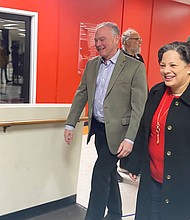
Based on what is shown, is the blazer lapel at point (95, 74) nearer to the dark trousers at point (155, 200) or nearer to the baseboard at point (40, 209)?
the dark trousers at point (155, 200)

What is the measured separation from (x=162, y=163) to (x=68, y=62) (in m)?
4.05

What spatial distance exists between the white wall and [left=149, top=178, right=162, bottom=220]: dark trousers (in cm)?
114

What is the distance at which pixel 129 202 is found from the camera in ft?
9.62

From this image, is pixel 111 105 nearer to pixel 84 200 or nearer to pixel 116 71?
pixel 116 71

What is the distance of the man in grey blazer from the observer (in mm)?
Result: 2051

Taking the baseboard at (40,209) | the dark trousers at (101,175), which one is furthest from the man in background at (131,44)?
the baseboard at (40,209)

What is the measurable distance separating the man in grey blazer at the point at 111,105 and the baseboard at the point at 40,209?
523 millimetres

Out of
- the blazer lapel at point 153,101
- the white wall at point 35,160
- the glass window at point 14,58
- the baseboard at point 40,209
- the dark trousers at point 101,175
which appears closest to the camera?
the blazer lapel at point 153,101

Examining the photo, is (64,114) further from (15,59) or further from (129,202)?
(15,59)

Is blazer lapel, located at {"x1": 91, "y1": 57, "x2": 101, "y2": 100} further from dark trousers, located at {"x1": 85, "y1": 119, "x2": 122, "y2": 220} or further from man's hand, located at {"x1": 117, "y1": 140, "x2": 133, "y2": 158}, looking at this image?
man's hand, located at {"x1": 117, "y1": 140, "x2": 133, "y2": 158}

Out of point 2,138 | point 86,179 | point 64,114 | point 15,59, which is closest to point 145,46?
point 15,59

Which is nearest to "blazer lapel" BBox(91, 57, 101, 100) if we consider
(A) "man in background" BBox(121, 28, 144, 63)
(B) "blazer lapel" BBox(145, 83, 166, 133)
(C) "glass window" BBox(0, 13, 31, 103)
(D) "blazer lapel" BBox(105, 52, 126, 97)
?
(D) "blazer lapel" BBox(105, 52, 126, 97)

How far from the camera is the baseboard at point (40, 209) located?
2.37m

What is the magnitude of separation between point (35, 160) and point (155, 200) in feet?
3.88
